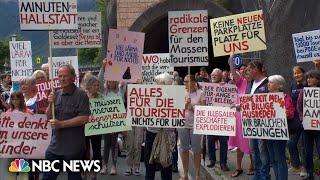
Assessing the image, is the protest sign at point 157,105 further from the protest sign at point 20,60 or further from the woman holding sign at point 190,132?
the protest sign at point 20,60

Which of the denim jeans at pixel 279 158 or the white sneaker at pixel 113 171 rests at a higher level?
the denim jeans at pixel 279 158

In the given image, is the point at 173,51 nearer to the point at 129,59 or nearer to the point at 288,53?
the point at 129,59

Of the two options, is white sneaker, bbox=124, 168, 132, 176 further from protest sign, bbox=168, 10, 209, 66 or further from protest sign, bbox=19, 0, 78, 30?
protest sign, bbox=19, 0, 78, 30

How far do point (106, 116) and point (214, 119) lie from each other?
1.83 metres

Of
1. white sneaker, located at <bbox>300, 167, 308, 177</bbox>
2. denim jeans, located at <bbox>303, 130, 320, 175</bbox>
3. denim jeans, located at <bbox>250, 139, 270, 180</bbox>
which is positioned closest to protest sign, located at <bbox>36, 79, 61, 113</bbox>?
denim jeans, located at <bbox>250, 139, 270, 180</bbox>

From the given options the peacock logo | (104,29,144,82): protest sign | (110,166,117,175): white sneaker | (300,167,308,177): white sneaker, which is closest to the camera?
the peacock logo

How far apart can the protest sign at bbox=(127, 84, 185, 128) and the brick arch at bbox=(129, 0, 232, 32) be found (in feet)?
49.5

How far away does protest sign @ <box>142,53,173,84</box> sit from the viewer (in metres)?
14.9

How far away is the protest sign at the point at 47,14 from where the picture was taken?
9.41 meters

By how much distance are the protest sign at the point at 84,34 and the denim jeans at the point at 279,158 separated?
20.1ft

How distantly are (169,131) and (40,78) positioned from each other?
2995 millimetres

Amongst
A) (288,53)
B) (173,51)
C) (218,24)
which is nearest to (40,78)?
(173,51)

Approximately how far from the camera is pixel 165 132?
9.85 metres

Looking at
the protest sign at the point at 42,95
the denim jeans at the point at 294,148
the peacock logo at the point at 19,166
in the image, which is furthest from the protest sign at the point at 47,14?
the denim jeans at the point at 294,148
